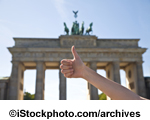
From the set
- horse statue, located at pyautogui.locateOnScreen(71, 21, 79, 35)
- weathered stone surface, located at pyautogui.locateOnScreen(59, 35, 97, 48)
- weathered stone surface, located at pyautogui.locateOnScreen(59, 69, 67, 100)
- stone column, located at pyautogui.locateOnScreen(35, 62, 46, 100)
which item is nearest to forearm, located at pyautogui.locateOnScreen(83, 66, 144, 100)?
weathered stone surface, located at pyautogui.locateOnScreen(59, 69, 67, 100)

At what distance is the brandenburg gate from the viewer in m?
44.3

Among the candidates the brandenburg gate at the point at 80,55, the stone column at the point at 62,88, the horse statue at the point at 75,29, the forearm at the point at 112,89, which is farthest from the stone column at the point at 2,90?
the forearm at the point at 112,89

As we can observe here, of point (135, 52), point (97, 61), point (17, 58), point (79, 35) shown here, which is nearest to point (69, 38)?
point (79, 35)

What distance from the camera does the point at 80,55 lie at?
152 ft

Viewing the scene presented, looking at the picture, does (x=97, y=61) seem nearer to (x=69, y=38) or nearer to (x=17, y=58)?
(x=69, y=38)

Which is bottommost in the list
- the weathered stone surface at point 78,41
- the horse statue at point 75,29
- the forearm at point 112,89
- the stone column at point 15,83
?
the forearm at point 112,89

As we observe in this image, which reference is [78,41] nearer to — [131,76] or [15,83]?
[131,76]

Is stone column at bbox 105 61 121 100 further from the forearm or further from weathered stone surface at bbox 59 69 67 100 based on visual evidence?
the forearm

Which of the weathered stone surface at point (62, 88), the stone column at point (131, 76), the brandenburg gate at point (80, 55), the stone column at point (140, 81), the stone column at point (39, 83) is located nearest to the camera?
the stone column at point (39, 83)

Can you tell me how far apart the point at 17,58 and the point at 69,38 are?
13664 mm

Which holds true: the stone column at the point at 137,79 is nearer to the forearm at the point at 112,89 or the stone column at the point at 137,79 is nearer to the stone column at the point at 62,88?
the stone column at the point at 62,88

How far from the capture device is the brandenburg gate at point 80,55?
1745 inches

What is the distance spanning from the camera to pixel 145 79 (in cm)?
4709

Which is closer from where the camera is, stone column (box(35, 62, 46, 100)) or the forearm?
the forearm
